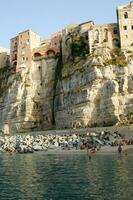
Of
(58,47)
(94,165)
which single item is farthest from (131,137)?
(58,47)

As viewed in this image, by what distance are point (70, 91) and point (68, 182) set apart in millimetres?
49531

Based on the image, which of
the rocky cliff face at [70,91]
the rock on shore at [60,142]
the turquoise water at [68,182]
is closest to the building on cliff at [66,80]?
the rocky cliff face at [70,91]

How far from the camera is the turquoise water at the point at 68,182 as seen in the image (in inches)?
992

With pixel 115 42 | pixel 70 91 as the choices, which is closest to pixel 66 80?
pixel 70 91

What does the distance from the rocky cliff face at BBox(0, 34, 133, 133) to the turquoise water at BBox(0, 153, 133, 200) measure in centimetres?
3064

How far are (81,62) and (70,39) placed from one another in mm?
7573

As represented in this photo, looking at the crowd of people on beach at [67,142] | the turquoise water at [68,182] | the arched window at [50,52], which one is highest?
the arched window at [50,52]

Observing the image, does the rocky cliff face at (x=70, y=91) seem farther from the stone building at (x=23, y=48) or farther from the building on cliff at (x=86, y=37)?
the stone building at (x=23, y=48)

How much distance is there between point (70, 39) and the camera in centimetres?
8425

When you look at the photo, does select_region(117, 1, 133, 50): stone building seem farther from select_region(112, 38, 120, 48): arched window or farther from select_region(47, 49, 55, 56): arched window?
select_region(47, 49, 55, 56): arched window

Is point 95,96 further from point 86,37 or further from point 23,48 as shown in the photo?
point 23,48

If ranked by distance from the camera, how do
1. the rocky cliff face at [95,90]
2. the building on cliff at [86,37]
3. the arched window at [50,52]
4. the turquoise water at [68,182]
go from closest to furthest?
the turquoise water at [68,182] → the rocky cliff face at [95,90] → the building on cliff at [86,37] → the arched window at [50,52]

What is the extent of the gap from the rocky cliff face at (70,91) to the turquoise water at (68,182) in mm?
30636

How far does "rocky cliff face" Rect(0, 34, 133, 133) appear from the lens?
7069 cm
